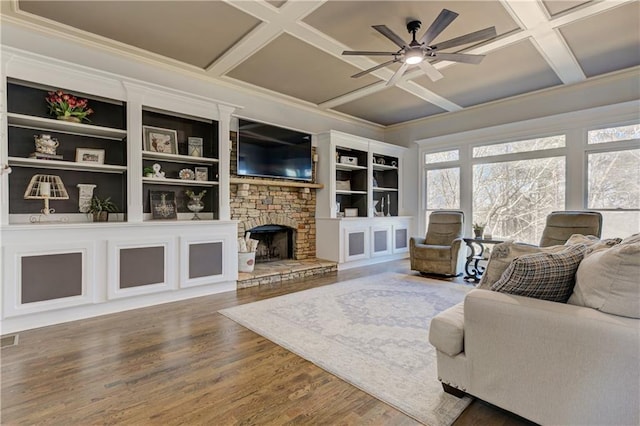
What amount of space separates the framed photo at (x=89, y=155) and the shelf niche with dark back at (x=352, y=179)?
3.67 metres

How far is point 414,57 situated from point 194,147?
2.89m

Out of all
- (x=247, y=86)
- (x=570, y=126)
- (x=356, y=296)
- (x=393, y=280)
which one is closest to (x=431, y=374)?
(x=356, y=296)

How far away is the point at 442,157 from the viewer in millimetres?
6473

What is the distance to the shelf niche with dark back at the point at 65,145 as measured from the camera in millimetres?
3143

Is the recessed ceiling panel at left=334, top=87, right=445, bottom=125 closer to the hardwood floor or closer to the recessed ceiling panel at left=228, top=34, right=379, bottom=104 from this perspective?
the recessed ceiling panel at left=228, top=34, right=379, bottom=104

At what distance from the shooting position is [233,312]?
10.9 ft

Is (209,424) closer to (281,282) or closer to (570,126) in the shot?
(281,282)

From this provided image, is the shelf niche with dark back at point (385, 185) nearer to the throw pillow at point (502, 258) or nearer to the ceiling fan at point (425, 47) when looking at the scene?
the ceiling fan at point (425, 47)

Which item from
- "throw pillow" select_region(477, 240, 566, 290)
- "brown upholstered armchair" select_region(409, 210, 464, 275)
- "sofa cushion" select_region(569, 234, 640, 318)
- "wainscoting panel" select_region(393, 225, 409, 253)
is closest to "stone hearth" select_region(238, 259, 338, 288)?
"brown upholstered armchair" select_region(409, 210, 464, 275)

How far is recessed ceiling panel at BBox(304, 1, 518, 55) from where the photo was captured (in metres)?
2.94

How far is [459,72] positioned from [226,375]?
14.8 ft

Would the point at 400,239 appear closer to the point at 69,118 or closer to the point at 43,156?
the point at 69,118

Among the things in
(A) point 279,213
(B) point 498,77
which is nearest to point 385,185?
(A) point 279,213

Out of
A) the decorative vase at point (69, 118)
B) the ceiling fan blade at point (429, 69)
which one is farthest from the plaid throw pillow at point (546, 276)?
the decorative vase at point (69, 118)
